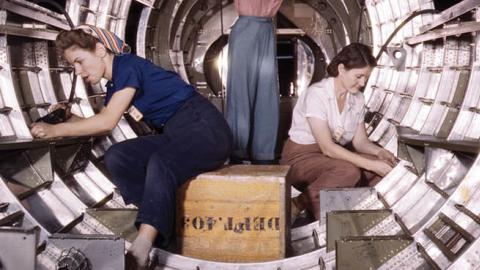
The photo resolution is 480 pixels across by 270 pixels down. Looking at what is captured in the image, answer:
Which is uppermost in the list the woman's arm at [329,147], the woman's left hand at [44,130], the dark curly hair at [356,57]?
the dark curly hair at [356,57]

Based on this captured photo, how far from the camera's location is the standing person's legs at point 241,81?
15.0 feet

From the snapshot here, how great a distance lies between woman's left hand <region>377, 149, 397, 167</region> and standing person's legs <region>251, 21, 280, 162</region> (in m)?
0.71

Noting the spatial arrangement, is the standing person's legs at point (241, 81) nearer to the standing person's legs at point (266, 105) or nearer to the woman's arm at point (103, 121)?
the standing person's legs at point (266, 105)

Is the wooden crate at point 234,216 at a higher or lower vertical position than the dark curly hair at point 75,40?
lower

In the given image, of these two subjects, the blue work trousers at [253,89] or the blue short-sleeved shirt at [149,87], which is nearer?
the blue short-sleeved shirt at [149,87]

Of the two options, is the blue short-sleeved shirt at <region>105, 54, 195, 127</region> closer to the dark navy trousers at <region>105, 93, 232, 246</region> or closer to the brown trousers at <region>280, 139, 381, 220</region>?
the dark navy trousers at <region>105, 93, 232, 246</region>

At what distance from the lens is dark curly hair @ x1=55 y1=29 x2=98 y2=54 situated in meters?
3.47

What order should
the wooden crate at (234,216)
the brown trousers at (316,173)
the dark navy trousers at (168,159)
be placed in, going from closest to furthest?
1. the dark navy trousers at (168,159)
2. the wooden crate at (234,216)
3. the brown trousers at (316,173)

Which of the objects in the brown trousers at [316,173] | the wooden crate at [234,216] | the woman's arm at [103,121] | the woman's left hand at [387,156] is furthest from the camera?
the woman's left hand at [387,156]

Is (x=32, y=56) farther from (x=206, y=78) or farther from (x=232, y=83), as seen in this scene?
(x=206, y=78)

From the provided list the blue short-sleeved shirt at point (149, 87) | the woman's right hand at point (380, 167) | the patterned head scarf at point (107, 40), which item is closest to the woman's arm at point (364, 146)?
the woman's right hand at point (380, 167)

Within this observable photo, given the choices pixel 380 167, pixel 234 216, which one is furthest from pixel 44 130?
pixel 380 167

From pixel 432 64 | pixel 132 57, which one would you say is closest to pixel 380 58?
pixel 432 64

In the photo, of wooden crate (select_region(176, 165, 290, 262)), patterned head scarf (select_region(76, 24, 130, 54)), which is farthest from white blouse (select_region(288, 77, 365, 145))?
patterned head scarf (select_region(76, 24, 130, 54))
